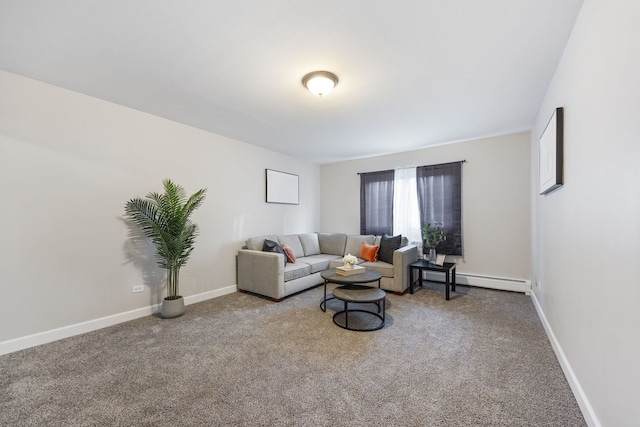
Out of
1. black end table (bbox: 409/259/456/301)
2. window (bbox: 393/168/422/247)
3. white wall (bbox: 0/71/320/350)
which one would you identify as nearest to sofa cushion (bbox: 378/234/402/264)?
black end table (bbox: 409/259/456/301)

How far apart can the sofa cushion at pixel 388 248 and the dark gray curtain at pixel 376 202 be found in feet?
2.33

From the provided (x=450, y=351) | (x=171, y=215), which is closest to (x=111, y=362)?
(x=171, y=215)

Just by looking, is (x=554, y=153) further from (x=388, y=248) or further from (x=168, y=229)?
(x=168, y=229)

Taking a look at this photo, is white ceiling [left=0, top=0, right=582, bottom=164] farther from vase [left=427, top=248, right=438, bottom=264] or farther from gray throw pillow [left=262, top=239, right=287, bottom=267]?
vase [left=427, top=248, right=438, bottom=264]

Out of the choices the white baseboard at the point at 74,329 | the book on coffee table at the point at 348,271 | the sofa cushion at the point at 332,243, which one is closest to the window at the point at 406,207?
the sofa cushion at the point at 332,243

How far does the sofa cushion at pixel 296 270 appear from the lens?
12.4 ft

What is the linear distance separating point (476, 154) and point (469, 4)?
10.5ft

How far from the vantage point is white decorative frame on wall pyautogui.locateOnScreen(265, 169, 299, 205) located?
4.80 m

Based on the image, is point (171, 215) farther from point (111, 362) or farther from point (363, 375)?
point (363, 375)

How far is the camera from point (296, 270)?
3916mm

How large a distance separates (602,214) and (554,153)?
1.07 metres

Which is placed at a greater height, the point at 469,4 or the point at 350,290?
the point at 469,4

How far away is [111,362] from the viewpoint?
2150 millimetres

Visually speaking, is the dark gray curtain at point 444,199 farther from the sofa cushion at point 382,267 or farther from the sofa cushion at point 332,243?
the sofa cushion at point 332,243
